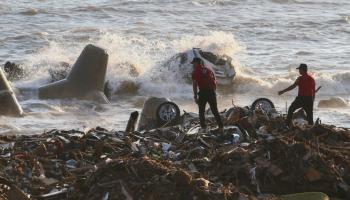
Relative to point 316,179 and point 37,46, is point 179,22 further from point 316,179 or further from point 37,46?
point 316,179

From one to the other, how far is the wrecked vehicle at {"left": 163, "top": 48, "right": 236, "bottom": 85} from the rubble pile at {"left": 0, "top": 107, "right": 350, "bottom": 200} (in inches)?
360

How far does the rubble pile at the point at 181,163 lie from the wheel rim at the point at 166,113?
130 cm

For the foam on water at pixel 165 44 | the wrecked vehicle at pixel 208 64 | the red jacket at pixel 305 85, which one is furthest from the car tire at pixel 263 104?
the wrecked vehicle at pixel 208 64

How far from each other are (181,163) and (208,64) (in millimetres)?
11736

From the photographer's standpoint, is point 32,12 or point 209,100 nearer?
point 209,100

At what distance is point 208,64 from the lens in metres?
22.5

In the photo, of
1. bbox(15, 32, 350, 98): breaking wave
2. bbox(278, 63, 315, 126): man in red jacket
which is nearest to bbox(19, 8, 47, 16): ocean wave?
bbox(15, 32, 350, 98): breaking wave

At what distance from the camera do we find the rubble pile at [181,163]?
30.0ft

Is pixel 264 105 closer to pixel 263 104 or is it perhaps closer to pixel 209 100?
pixel 263 104

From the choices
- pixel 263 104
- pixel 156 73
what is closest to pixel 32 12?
pixel 156 73

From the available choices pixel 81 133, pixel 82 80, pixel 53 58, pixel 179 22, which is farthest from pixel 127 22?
pixel 81 133

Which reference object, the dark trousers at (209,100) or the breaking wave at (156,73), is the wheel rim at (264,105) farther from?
the breaking wave at (156,73)

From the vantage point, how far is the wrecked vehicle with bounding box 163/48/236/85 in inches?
899

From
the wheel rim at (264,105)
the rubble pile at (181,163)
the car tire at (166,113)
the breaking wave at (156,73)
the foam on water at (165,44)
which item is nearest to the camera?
the rubble pile at (181,163)
